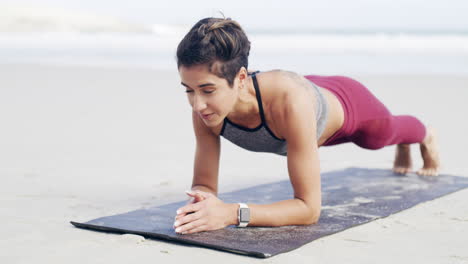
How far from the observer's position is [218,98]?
113 inches

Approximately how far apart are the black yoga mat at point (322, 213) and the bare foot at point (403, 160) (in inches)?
3.5

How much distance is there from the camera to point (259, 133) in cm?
334

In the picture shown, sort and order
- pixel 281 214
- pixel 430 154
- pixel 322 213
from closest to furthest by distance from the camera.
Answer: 1. pixel 281 214
2. pixel 322 213
3. pixel 430 154

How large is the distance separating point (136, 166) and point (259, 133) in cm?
187

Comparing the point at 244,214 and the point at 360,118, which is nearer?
the point at 244,214

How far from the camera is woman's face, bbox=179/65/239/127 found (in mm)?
2805

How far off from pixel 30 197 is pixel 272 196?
135cm

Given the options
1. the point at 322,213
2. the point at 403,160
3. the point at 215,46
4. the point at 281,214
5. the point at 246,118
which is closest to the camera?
the point at 215,46

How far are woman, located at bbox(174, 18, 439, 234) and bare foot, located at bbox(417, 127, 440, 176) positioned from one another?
2.94 feet

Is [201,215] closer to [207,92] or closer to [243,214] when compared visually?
[243,214]

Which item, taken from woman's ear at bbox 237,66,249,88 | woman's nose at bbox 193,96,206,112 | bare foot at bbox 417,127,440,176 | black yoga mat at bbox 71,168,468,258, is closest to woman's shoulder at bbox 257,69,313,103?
woman's ear at bbox 237,66,249,88

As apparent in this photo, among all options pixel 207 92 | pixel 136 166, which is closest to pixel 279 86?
pixel 207 92

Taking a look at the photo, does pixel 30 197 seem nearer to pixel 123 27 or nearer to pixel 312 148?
pixel 312 148

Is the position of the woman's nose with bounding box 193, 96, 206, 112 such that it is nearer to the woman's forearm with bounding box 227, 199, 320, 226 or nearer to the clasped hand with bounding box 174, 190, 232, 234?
the clasped hand with bounding box 174, 190, 232, 234
